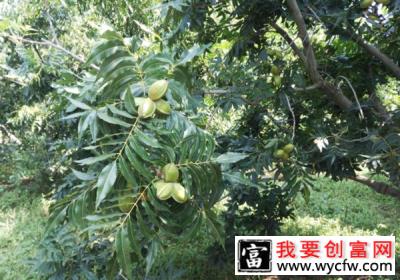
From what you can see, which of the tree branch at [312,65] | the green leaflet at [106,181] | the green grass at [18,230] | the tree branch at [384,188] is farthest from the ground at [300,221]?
the green leaflet at [106,181]

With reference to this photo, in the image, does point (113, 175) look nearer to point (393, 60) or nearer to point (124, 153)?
point (124, 153)

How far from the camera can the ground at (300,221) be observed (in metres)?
3.85

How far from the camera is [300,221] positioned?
476 centimetres

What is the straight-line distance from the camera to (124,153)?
111 centimetres

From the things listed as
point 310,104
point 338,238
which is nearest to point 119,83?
point 338,238

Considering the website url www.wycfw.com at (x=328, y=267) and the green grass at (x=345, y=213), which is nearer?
the website url www.wycfw.com at (x=328, y=267)

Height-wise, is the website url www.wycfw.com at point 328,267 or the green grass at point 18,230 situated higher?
the website url www.wycfw.com at point 328,267

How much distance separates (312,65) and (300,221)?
301cm

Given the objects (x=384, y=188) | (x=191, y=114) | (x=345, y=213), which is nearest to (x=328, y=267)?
Answer: (x=384, y=188)

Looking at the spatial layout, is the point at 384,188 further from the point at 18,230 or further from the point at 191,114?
the point at 18,230

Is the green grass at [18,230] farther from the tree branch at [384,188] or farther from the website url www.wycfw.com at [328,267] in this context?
the tree branch at [384,188]

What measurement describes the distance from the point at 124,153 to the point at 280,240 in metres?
1.23

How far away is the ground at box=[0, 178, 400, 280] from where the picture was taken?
3852 millimetres

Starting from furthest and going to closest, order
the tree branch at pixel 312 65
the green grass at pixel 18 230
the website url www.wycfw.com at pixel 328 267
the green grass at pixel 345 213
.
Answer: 1. the green grass at pixel 345 213
2. the green grass at pixel 18 230
3. the website url www.wycfw.com at pixel 328 267
4. the tree branch at pixel 312 65
